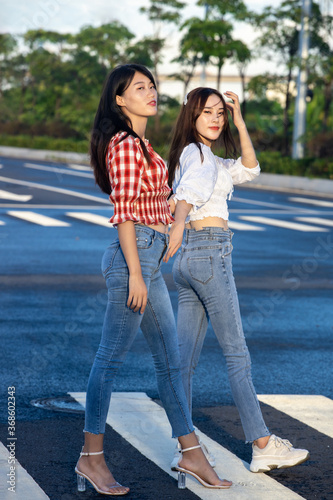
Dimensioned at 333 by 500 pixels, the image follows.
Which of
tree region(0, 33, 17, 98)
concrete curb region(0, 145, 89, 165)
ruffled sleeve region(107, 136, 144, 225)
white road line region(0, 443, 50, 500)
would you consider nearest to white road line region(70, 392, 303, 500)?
white road line region(0, 443, 50, 500)

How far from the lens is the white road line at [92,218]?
16.2 metres

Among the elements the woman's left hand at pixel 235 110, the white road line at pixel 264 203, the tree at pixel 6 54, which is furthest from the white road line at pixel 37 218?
the tree at pixel 6 54

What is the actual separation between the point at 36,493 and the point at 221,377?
2405 millimetres

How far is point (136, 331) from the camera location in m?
4.01

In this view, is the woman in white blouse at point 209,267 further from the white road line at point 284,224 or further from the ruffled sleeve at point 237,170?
the white road line at point 284,224

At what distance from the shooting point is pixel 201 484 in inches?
163

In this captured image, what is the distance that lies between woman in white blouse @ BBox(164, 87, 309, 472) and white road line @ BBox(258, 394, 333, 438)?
0.77 m

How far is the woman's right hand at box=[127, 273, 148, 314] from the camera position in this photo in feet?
12.6

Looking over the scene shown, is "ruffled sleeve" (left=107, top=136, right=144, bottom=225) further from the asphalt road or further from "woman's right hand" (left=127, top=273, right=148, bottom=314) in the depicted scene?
the asphalt road

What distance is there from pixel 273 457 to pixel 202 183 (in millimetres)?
1388

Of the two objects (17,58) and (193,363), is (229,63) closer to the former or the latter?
(17,58)

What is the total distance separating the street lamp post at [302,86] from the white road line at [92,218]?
522 inches

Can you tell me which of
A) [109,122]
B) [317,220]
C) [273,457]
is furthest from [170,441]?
[317,220]

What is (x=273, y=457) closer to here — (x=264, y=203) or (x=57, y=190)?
(x=264, y=203)
